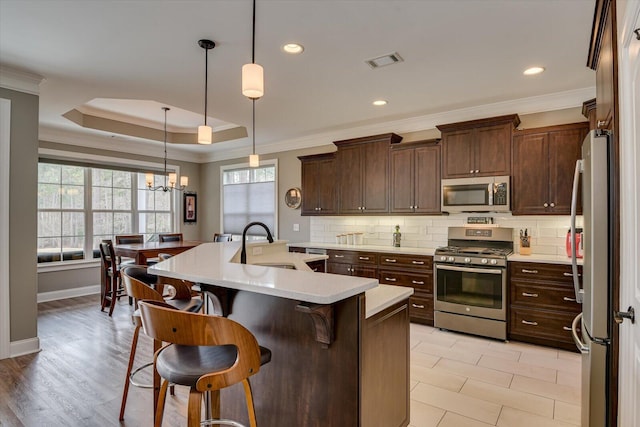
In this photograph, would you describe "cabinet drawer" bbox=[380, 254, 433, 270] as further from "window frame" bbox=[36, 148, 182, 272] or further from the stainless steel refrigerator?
"window frame" bbox=[36, 148, 182, 272]

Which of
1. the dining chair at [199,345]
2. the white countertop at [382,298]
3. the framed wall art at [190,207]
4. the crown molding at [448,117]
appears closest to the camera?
the dining chair at [199,345]

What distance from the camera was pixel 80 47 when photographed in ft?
9.21

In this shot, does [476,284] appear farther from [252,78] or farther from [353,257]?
[252,78]

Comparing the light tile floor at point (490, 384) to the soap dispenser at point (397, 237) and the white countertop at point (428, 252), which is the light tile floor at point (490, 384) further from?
the soap dispenser at point (397, 237)

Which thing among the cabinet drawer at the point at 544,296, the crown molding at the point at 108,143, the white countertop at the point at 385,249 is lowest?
the cabinet drawer at the point at 544,296

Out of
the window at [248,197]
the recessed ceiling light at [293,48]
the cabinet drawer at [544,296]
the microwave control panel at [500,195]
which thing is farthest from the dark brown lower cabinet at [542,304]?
the window at [248,197]

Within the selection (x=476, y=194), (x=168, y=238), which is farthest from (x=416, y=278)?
(x=168, y=238)

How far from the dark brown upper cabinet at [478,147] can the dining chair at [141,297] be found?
3.24m

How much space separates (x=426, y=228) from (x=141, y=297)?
377 cm

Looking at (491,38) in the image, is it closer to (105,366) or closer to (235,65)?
(235,65)

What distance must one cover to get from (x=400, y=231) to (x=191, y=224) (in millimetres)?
4669

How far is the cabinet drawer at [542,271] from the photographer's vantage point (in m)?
3.45

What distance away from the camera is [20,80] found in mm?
3330

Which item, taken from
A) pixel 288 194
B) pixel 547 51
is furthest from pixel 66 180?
pixel 547 51
